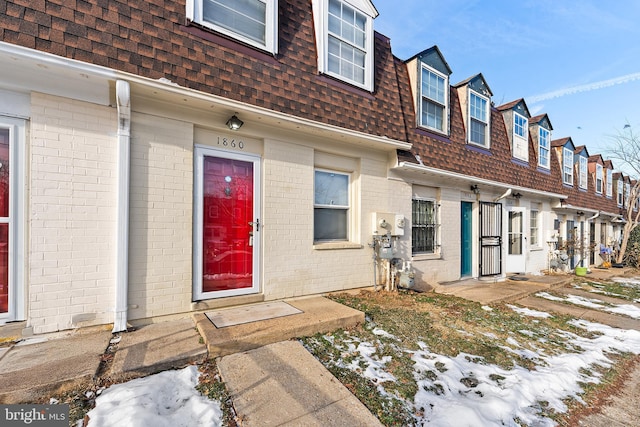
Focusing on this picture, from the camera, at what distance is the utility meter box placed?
541cm

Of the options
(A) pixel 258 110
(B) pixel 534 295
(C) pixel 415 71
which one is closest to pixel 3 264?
(A) pixel 258 110

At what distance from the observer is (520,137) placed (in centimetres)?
909

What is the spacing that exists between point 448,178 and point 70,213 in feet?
23.0

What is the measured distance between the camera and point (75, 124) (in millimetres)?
3092

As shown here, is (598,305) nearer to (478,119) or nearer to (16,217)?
(478,119)

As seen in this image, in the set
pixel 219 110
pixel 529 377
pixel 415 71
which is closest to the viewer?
pixel 529 377

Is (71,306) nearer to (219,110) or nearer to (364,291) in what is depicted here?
(219,110)

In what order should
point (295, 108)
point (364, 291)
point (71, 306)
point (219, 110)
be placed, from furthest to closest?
point (364, 291)
point (295, 108)
point (219, 110)
point (71, 306)

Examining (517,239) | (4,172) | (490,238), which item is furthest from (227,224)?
(517,239)

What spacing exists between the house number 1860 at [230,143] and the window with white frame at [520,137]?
8.84 m

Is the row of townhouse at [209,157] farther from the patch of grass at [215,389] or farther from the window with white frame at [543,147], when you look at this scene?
the window with white frame at [543,147]

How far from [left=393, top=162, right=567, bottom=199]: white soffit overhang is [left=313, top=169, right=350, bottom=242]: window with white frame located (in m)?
1.34

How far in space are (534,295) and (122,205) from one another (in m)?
8.25

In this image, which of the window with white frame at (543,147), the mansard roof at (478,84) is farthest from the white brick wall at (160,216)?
the window with white frame at (543,147)
